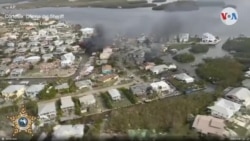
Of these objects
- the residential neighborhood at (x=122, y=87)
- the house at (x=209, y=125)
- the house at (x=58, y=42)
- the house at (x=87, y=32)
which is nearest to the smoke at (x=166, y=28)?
the residential neighborhood at (x=122, y=87)

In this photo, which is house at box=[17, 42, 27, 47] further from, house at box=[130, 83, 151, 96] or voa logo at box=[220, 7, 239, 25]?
voa logo at box=[220, 7, 239, 25]

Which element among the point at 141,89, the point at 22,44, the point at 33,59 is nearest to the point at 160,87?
the point at 141,89

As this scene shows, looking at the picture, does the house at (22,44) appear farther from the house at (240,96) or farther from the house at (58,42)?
the house at (240,96)

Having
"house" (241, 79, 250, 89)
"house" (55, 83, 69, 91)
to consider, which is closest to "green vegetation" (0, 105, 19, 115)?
"house" (55, 83, 69, 91)

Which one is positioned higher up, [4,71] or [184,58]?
[184,58]

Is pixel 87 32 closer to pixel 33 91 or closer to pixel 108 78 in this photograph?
pixel 108 78
